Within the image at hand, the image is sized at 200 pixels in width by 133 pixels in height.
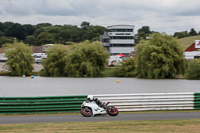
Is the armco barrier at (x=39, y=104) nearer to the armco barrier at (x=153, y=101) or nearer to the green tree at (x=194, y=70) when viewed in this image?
the armco barrier at (x=153, y=101)

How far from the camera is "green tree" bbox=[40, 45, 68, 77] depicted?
251 feet

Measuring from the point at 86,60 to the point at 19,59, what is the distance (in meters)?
15.6

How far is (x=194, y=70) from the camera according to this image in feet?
218

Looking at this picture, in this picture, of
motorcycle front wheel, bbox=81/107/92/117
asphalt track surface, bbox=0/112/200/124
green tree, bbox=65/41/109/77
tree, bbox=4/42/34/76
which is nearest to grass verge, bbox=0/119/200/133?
asphalt track surface, bbox=0/112/200/124

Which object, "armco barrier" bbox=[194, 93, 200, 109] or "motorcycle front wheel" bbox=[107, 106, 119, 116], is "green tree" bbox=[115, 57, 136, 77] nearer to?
"armco barrier" bbox=[194, 93, 200, 109]

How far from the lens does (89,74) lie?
241 ft

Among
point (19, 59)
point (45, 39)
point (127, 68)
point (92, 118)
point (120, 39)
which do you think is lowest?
point (92, 118)

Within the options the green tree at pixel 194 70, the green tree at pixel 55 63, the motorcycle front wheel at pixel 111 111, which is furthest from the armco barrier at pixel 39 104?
the green tree at pixel 55 63

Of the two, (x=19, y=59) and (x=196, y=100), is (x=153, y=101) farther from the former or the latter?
(x=19, y=59)

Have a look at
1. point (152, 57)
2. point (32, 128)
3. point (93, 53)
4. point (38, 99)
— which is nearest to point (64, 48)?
point (93, 53)

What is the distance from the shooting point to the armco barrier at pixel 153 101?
68.6 ft

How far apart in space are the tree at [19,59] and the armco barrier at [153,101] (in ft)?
200

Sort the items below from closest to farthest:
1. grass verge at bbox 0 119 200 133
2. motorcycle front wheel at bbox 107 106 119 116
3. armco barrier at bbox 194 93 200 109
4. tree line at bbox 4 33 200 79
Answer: grass verge at bbox 0 119 200 133 → motorcycle front wheel at bbox 107 106 119 116 → armco barrier at bbox 194 93 200 109 → tree line at bbox 4 33 200 79

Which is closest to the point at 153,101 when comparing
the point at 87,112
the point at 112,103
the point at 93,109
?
the point at 112,103
